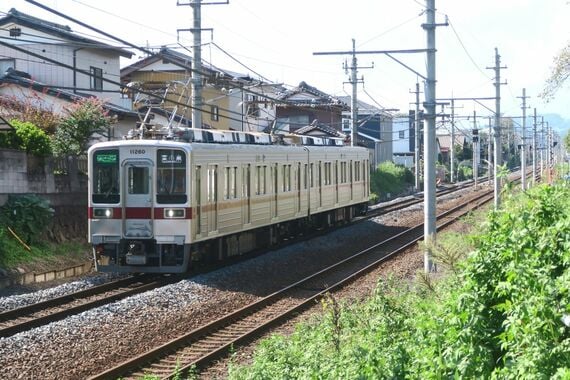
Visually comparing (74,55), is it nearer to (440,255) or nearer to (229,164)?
(229,164)

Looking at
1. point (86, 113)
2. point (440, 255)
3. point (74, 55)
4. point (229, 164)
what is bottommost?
point (440, 255)

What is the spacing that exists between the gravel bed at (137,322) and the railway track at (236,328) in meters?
0.32

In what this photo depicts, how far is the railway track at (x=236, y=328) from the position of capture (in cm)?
895

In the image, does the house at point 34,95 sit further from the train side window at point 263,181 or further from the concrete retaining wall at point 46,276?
the concrete retaining wall at point 46,276

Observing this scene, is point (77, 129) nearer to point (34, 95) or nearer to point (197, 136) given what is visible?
point (34, 95)

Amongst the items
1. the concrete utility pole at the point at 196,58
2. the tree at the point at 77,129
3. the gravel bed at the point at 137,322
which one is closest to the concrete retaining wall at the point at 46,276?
the gravel bed at the point at 137,322

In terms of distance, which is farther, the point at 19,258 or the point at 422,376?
the point at 19,258

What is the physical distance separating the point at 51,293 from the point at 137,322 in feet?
8.07

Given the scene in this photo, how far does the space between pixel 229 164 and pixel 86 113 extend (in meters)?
5.41

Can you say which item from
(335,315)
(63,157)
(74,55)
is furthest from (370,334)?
(74,55)

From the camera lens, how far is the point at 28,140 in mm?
17656

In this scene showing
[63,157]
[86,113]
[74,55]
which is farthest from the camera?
[74,55]

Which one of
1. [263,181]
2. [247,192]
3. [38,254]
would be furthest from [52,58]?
[38,254]

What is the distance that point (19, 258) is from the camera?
49.4 ft
